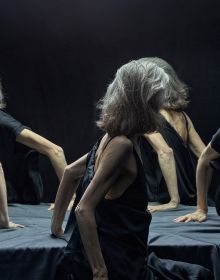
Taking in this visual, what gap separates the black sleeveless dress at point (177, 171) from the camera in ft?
16.2

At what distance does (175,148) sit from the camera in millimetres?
4938

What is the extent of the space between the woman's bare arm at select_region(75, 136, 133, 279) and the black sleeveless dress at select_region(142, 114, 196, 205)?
94.3 inches

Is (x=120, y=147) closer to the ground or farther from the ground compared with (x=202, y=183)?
farther from the ground

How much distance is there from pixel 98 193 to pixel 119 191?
139 mm

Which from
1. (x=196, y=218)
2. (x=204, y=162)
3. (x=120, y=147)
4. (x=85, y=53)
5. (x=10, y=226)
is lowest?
(x=196, y=218)

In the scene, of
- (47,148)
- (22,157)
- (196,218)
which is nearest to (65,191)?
(196,218)

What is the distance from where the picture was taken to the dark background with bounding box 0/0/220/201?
5.69m

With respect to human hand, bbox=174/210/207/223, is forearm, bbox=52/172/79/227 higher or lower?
higher

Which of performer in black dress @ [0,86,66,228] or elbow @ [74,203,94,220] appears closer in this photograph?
elbow @ [74,203,94,220]

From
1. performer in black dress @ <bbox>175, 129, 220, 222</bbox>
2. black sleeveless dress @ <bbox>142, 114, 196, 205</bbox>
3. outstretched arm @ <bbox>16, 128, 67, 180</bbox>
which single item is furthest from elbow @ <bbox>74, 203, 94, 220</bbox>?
black sleeveless dress @ <bbox>142, 114, 196, 205</bbox>

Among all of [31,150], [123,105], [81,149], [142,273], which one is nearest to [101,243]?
[142,273]

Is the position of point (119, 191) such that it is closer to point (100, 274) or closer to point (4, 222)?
point (100, 274)

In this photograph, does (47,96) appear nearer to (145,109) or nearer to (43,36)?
(43,36)

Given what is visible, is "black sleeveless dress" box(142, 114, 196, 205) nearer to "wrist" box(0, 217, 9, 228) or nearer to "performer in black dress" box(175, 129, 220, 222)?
"performer in black dress" box(175, 129, 220, 222)
